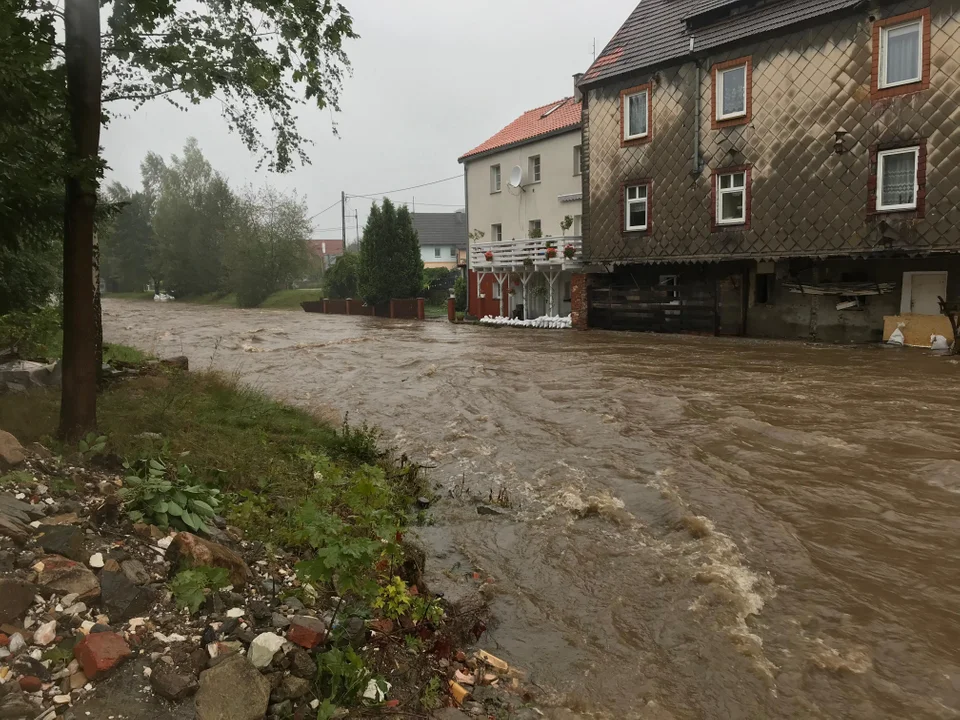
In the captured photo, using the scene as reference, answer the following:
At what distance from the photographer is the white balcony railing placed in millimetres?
27344

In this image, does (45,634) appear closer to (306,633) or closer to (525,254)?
(306,633)

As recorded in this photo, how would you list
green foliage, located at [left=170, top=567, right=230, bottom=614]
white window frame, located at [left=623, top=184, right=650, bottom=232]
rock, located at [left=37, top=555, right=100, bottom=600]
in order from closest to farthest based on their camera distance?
rock, located at [left=37, top=555, right=100, bottom=600] < green foliage, located at [left=170, top=567, right=230, bottom=614] < white window frame, located at [left=623, top=184, right=650, bottom=232]

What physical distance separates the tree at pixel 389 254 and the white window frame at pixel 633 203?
53.4 feet

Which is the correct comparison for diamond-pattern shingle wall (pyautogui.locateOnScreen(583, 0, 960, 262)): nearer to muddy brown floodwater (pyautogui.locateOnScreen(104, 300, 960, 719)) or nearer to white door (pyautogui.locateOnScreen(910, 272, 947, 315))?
white door (pyautogui.locateOnScreen(910, 272, 947, 315))

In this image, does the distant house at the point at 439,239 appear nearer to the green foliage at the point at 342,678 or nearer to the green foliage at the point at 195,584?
the green foliage at the point at 195,584

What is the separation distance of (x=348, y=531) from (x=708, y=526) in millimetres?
3352

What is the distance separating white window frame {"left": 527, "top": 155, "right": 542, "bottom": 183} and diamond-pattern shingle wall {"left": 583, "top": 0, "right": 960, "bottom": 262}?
678 cm

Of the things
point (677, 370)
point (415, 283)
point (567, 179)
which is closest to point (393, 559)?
point (677, 370)

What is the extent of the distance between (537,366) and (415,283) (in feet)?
75.9

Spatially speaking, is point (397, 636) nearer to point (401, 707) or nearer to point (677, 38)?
point (401, 707)

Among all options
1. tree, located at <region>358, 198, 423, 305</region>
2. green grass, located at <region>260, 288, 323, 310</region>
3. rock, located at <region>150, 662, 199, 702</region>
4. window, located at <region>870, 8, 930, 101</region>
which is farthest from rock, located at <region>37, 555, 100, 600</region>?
green grass, located at <region>260, 288, 323, 310</region>

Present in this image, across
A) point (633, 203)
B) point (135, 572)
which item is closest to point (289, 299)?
point (633, 203)

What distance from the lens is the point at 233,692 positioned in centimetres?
314

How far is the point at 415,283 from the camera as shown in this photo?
38.9 m
